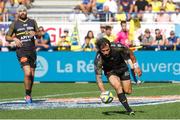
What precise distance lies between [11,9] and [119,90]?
635 inches

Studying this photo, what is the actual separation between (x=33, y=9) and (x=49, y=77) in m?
7.63

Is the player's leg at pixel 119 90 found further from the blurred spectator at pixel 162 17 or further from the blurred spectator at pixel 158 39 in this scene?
the blurred spectator at pixel 162 17

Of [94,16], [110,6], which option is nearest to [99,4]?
[110,6]

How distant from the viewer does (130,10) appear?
2709 cm

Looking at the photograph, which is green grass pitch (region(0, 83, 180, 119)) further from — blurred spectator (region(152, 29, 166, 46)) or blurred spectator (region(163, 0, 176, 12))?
blurred spectator (region(163, 0, 176, 12))

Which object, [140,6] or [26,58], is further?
[140,6]

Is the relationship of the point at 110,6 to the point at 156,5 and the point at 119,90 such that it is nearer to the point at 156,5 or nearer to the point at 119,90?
the point at 156,5

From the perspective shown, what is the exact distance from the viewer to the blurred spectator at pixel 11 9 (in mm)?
27562

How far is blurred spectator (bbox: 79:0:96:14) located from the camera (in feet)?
90.4

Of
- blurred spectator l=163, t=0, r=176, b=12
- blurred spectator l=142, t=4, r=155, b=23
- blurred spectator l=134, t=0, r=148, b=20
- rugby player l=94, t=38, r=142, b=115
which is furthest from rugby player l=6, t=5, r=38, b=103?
blurred spectator l=163, t=0, r=176, b=12

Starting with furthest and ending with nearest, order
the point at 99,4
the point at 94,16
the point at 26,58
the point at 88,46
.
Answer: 1. the point at 99,4
2. the point at 94,16
3. the point at 88,46
4. the point at 26,58

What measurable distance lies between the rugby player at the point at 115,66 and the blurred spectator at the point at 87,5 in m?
14.3

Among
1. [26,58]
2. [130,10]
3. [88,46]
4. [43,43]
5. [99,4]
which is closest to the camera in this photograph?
[26,58]

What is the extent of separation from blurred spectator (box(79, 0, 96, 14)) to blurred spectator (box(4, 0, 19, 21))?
2756mm
